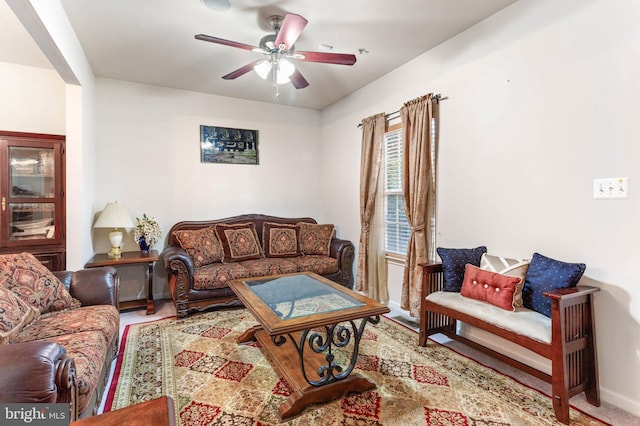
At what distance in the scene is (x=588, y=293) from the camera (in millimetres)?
1921

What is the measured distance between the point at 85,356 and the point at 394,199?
3.10m

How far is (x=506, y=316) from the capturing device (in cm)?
207

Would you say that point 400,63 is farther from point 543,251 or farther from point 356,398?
point 356,398

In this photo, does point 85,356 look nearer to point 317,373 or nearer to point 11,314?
point 11,314

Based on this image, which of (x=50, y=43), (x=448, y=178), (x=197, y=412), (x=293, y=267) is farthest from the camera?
(x=293, y=267)

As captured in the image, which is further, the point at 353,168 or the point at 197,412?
the point at 353,168

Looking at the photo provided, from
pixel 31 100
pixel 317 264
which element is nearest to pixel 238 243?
pixel 317 264

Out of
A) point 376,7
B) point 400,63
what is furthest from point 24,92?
point 400,63

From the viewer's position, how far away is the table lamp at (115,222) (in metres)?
3.50

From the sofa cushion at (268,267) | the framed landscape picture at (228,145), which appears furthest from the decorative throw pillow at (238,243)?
the framed landscape picture at (228,145)

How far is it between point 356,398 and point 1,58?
4.61m

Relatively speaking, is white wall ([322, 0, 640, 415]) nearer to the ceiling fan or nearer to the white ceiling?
the white ceiling

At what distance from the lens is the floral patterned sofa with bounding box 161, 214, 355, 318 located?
3.39 m

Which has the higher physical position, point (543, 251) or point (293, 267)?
point (543, 251)
